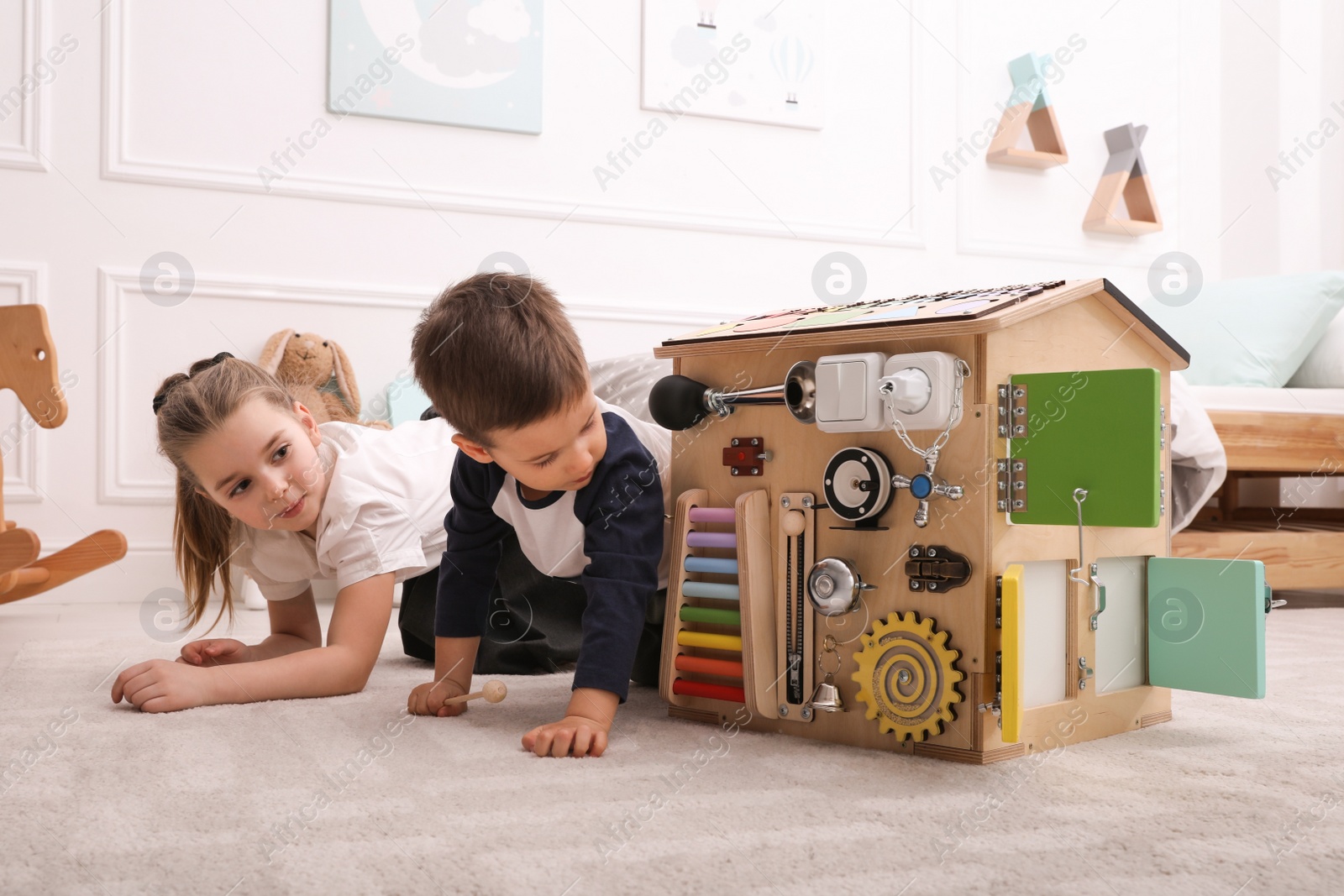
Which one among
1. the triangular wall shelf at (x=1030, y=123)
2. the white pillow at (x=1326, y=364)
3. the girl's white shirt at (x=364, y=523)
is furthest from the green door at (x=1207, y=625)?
the triangular wall shelf at (x=1030, y=123)

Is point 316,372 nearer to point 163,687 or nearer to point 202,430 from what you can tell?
point 202,430

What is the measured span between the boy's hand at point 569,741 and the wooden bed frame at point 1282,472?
1535mm

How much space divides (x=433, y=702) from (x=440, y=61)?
1.76m

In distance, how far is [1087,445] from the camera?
2.73ft

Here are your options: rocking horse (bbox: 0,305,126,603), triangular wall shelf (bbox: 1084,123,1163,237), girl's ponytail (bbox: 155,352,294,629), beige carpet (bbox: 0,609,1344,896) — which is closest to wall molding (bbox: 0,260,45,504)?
rocking horse (bbox: 0,305,126,603)

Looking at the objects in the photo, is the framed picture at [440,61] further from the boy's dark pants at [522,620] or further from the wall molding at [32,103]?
the boy's dark pants at [522,620]

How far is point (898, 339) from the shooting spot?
2.88 ft

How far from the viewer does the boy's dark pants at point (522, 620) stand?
1.25 m

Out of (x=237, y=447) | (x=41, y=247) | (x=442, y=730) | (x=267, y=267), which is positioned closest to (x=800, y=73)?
(x=267, y=267)

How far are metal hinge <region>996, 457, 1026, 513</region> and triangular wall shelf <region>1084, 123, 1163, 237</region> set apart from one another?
239cm

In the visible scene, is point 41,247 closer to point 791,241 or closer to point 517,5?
point 517,5

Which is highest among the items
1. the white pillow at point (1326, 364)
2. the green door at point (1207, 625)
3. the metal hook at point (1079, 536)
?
the white pillow at point (1326, 364)

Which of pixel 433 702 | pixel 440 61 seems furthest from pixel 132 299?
pixel 433 702

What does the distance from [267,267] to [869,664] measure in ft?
5.81
